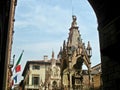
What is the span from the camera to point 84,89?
41.5 meters

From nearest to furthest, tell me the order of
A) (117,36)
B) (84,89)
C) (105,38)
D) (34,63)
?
(117,36)
(105,38)
(84,89)
(34,63)

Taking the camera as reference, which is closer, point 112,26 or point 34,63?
point 112,26

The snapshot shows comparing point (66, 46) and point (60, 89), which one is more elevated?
point (66, 46)

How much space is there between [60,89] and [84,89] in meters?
3.68

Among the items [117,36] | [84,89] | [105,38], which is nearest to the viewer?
[117,36]

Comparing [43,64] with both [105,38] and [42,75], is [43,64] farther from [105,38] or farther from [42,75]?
[105,38]

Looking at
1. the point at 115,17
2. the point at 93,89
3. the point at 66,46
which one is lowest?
the point at 93,89

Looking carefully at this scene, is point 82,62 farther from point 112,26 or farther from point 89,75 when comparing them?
point 112,26

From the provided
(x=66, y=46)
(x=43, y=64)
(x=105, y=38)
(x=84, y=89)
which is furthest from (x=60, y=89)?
(x=105, y=38)

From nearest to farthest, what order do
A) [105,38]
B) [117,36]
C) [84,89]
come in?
[117,36]
[105,38]
[84,89]

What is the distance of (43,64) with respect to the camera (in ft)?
226

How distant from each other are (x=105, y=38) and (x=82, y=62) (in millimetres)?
32660

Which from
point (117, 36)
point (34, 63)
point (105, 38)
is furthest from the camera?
point (34, 63)

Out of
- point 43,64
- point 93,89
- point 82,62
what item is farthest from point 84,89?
point 43,64
